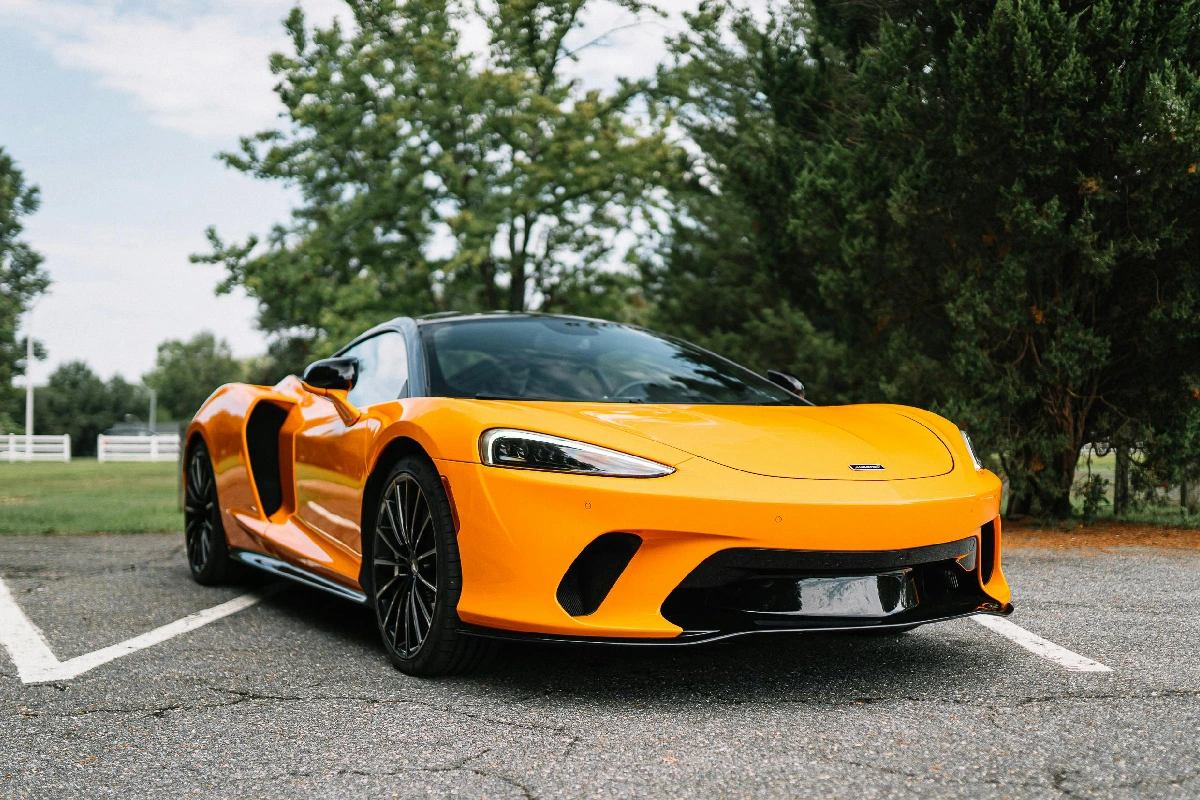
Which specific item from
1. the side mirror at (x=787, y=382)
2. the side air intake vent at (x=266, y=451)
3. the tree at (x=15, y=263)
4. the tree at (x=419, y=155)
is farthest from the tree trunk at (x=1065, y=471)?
the tree at (x=15, y=263)

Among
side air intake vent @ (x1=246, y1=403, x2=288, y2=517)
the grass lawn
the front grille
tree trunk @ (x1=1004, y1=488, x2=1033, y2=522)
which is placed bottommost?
the grass lawn

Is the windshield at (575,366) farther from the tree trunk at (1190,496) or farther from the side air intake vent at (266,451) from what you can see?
the tree trunk at (1190,496)

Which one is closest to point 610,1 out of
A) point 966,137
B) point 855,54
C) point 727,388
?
point 855,54

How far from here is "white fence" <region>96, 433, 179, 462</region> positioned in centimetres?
4025

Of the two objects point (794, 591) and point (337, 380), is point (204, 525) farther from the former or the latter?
point (794, 591)

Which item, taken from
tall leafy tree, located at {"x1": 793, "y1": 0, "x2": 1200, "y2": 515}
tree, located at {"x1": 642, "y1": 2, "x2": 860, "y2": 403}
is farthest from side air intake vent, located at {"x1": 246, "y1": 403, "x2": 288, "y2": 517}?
tree, located at {"x1": 642, "y1": 2, "x2": 860, "y2": 403}

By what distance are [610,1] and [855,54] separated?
1638cm

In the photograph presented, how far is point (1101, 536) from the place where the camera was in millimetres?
8195

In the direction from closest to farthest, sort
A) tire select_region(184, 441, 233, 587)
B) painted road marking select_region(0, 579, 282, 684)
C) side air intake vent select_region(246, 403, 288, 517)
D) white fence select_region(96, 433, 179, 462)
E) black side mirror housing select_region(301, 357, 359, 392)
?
1. painted road marking select_region(0, 579, 282, 684)
2. black side mirror housing select_region(301, 357, 359, 392)
3. side air intake vent select_region(246, 403, 288, 517)
4. tire select_region(184, 441, 233, 587)
5. white fence select_region(96, 433, 179, 462)

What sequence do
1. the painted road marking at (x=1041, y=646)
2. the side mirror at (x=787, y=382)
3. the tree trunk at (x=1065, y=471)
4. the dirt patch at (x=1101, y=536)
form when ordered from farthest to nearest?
the tree trunk at (x=1065, y=471) → the dirt patch at (x=1101, y=536) → the side mirror at (x=787, y=382) → the painted road marking at (x=1041, y=646)

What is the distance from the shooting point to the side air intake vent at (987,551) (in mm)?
3924

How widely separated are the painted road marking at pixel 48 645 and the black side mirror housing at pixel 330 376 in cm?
115

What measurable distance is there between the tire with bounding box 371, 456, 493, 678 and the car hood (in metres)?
0.59

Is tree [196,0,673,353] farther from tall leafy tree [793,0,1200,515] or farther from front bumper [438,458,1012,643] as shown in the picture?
front bumper [438,458,1012,643]
